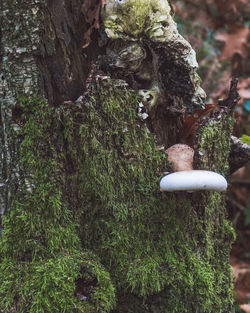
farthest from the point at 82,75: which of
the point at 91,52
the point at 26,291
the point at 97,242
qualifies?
the point at 26,291

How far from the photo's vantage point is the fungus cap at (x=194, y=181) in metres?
1.87

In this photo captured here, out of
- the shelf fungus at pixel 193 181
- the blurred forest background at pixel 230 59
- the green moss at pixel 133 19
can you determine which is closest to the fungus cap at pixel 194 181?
the shelf fungus at pixel 193 181

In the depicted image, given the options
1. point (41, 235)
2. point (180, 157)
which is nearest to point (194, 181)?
point (180, 157)

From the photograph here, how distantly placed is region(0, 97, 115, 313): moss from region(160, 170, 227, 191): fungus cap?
0.56 m

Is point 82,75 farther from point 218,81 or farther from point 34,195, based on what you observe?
point 218,81

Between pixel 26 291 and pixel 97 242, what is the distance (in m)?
0.44

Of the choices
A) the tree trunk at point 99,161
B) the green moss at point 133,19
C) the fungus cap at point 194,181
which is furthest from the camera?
the green moss at point 133,19

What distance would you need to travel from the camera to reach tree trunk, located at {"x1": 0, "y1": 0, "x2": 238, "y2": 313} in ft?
6.62

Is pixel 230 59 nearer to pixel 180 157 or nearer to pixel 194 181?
pixel 180 157

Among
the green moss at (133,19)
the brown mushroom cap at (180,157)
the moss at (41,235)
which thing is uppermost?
the green moss at (133,19)

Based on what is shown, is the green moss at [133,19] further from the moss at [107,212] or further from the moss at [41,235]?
the moss at [41,235]

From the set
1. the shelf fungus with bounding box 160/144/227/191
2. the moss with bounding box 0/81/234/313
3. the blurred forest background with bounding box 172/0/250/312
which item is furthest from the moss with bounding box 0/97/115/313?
the blurred forest background with bounding box 172/0/250/312

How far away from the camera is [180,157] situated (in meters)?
2.19

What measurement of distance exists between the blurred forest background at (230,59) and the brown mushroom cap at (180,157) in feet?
9.85
